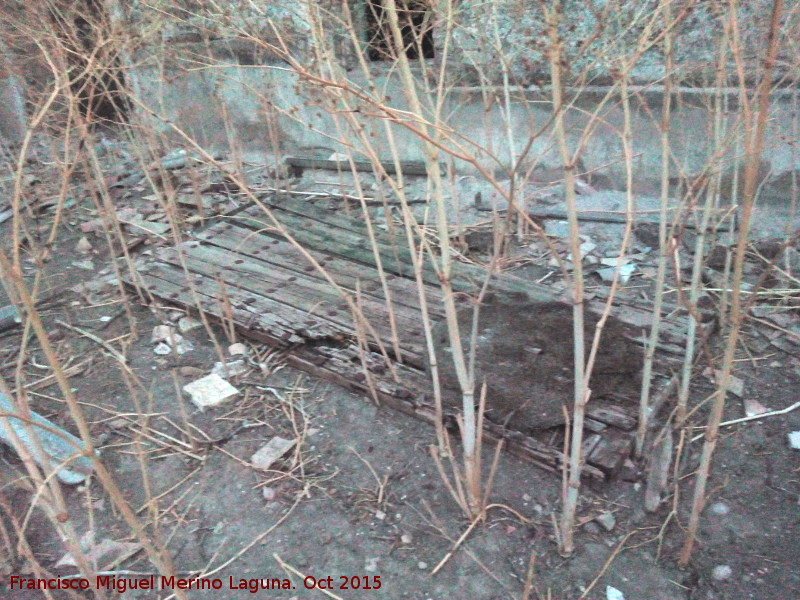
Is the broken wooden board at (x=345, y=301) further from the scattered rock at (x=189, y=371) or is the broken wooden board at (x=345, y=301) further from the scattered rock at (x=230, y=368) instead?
the scattered rock at (x=189, y=371)

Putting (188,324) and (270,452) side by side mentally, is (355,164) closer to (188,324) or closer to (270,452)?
(188,324)

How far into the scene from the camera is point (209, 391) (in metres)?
3.06

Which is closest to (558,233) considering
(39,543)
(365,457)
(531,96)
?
(531,96)

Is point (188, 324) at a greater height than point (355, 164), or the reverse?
point (355, 164)

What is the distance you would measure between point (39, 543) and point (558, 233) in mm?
3280

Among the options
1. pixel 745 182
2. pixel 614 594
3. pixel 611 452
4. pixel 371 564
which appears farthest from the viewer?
pixel 611 452

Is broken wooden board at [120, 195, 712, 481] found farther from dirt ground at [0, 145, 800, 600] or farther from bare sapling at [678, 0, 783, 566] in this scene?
bare sapling at [678, 0, 783, 566]

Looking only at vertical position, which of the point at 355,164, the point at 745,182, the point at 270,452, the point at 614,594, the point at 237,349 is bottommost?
the point at 614,594

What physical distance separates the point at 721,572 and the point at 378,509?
1145 millimetres

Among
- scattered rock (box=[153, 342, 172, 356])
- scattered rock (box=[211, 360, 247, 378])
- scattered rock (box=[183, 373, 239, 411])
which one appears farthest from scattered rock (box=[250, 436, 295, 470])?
scattered rock (box=[153, 342, 172, 356])

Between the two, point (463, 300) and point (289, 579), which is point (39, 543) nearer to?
point (289, 579)

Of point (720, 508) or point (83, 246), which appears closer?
point (720, 508)

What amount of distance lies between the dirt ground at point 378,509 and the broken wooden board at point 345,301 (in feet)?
0.38

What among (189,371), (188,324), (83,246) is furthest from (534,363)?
(83,246)
